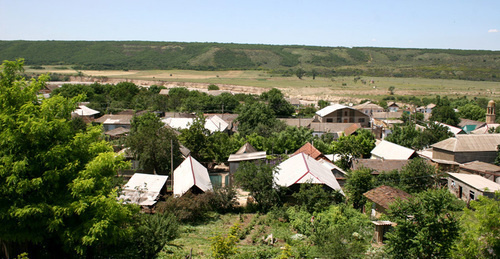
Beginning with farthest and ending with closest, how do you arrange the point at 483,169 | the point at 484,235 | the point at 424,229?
the point at 483,169, the point at 424,229, the point at 484,235

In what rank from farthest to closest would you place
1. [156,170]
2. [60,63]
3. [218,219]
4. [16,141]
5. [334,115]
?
[60,63] < [334,115] < [156,170] < [218,219] < [16,141]

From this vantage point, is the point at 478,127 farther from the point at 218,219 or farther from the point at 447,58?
the point at 447,58

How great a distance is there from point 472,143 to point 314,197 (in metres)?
14.5

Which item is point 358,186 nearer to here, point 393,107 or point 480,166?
point 480,166

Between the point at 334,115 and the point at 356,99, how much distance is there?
38285 millimetres

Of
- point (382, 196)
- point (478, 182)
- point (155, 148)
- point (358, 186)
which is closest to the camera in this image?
point (382, 196)

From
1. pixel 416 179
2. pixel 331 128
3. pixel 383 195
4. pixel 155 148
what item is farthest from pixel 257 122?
pixel 383 195

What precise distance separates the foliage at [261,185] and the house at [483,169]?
12300 mm

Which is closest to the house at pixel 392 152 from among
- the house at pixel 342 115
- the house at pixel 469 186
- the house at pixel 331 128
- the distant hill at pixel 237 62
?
the house at pixel 469 186

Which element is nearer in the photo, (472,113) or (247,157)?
(247,157)

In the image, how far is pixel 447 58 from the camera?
184m

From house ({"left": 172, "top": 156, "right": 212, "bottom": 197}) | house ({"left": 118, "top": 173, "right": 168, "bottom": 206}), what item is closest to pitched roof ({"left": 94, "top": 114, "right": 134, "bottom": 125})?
house ({"left": 172, "top": 156, "right": 212, "bottom": 197})

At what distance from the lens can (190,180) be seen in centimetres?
2112

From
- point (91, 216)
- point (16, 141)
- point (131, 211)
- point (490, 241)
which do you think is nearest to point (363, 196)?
point (490, 241)
